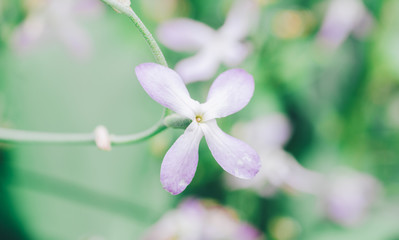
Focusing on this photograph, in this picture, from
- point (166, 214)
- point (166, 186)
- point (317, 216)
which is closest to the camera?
point (166, 186)

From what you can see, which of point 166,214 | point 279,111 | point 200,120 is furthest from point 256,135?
point 200,120

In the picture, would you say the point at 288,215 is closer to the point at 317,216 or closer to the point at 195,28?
the point at 317,216

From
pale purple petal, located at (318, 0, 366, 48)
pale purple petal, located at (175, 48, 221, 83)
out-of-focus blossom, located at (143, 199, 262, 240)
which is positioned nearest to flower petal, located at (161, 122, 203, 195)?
pale purple petal, located at (175, 48, 221, 83)

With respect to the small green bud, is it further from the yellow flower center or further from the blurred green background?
the blurred green background

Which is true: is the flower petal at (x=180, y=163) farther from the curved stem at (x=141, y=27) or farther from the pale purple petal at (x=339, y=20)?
the pale purple petal at (x=339, y=20)

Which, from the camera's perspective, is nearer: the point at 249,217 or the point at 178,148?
the point at 178,148

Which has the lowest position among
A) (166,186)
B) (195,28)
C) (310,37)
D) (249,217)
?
(166,186)
